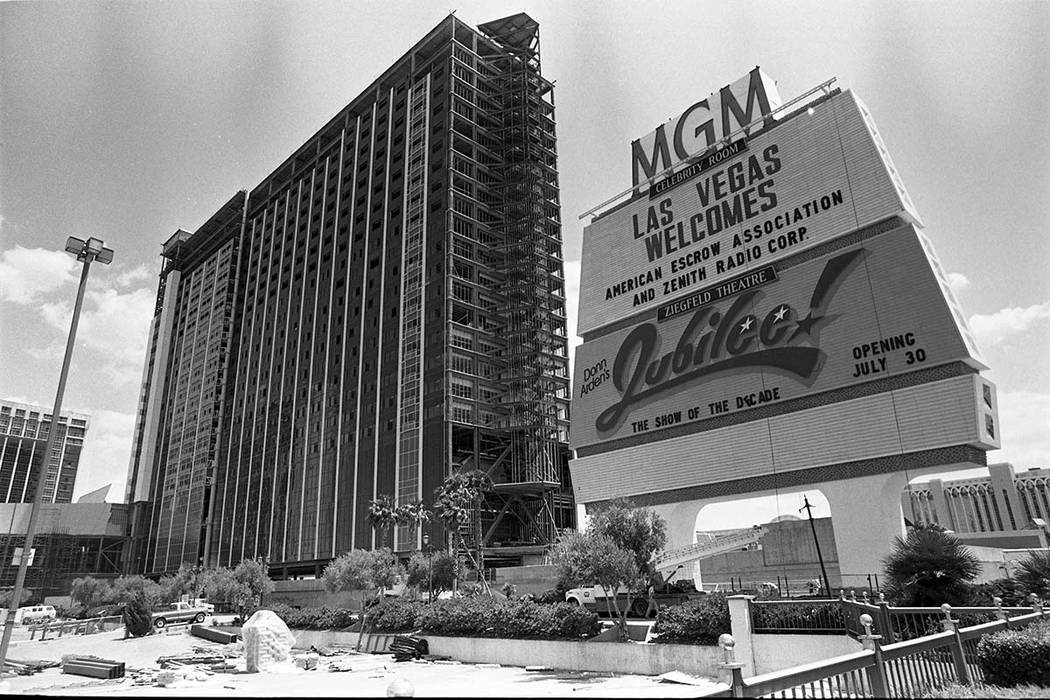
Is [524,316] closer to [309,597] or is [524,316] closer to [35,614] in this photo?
[309,597]

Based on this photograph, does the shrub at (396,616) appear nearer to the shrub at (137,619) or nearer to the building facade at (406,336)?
the shrub at (137,619)

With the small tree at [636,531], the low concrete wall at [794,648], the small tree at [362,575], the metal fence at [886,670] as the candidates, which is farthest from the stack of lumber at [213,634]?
the metal fence at [886,670]

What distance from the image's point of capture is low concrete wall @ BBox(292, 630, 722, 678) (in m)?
24.6

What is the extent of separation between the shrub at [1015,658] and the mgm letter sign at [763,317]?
93.1 ft

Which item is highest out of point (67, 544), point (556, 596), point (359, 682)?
point (67, 544)

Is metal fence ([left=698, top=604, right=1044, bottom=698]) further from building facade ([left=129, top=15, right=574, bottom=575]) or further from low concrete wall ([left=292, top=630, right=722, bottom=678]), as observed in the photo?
building facade ([left=129, top=15, right=574, bottom=575])

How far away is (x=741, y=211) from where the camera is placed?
50.0 metres

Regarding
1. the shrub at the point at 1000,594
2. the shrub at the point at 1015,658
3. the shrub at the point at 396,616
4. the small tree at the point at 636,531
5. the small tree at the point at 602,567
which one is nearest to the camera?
the shrub at the point at 1015,658

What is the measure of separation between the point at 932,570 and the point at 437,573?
4128cm

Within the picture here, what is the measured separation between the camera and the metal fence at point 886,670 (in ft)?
24.7

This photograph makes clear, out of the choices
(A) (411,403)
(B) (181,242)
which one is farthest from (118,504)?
(A) (411,403)

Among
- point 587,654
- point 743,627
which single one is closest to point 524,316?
point 587,654

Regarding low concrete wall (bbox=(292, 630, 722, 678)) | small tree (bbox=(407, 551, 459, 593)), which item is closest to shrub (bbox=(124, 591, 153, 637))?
small tree (bbox=(407, 551, 459, 593))

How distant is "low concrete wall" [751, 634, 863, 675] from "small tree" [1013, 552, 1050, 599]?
27.5ft
